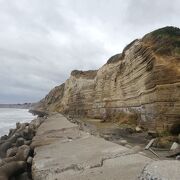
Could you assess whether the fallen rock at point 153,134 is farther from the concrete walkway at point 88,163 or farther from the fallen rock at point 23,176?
the fallen rock at point 23,176

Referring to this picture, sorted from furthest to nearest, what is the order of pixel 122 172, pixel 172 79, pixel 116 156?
pixel 172 79 → pixel 116 156 → pixel 122 172

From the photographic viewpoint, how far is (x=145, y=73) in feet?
51.1

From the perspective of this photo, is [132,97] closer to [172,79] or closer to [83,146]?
[172,79]

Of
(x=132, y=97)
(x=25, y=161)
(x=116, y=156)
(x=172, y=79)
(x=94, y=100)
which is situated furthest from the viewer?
(x=94, y=100)

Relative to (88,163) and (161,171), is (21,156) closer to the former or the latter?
(88,163)

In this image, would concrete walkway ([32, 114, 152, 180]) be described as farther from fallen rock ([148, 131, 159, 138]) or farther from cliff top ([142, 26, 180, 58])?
cliff top ([142, 26, 180, 58])

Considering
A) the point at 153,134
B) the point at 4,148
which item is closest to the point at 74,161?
the point at 153,134

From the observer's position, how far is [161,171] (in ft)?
11.7

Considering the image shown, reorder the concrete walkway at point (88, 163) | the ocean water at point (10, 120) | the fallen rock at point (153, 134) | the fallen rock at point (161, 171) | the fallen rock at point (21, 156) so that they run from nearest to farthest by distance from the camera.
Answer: the fallen rock at point (161, 171), the concrete walkway at point (88, 163), the fallen rock at point (21, 156), the fallen rock at point (153, 134), the ocean water at point (10, 120)

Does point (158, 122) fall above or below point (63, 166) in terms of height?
above

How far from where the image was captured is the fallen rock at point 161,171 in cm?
337

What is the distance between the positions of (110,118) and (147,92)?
400 inches

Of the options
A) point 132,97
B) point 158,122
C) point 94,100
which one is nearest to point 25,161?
point 158,122

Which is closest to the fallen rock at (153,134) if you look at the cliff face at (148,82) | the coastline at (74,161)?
the cliff face at (148,82)
